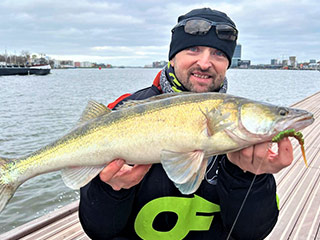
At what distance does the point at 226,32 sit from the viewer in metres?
3.27

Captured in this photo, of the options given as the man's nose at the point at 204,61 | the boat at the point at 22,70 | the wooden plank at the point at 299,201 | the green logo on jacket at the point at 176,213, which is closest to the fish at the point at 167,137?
the green logo on jacket at the point at 176,213

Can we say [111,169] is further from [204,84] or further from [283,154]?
[204,84]

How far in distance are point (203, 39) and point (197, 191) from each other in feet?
5.42

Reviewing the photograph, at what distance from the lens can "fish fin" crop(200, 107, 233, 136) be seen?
2.09 metres

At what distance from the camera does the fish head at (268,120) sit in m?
2.01

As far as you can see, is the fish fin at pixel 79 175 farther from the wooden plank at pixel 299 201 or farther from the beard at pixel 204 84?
the wooden plank at pixel 299 201

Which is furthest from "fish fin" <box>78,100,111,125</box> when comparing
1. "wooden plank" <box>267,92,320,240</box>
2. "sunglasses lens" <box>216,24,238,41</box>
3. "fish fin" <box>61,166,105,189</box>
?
"wooden plank" <box>267,92,320,240</box>

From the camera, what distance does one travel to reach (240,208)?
2.42 metres

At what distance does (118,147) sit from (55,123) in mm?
13774

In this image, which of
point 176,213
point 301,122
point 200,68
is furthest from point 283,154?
point 200,68

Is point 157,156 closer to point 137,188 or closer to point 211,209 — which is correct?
point 137,188

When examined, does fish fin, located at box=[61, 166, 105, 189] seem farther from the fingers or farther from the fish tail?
the fingers

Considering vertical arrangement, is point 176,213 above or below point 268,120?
below

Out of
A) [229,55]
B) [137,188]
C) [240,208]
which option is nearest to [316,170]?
[229,55]
